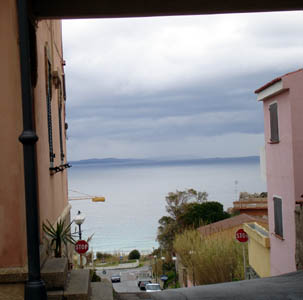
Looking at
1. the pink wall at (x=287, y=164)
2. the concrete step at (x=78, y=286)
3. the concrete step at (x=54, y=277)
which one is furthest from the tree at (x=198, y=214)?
the concrete step at (x=54, y=277)

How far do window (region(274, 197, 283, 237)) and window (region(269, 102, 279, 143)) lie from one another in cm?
189

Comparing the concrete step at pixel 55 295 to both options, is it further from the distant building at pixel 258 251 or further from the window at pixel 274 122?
the distant building at pixel 258 251

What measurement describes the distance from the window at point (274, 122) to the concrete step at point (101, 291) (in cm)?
1020

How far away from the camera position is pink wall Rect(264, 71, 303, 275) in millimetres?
15398

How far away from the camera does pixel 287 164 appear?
16047 mm

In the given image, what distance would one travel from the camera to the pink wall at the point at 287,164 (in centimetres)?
1540

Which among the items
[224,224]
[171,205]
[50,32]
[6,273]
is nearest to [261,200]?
[171,205]

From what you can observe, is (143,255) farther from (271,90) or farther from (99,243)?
(271,90)

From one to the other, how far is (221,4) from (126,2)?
1442mm

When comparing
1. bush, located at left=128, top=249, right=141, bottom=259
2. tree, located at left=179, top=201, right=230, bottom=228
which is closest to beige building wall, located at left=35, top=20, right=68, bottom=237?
tree, located at left=179, top=201, right=230, bottom=228

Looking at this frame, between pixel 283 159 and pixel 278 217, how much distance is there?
201 centimetres

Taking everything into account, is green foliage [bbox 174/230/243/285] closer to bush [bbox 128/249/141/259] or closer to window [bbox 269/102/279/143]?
window [bbox 269/102/279/143]

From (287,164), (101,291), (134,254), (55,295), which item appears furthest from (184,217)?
(55,295)

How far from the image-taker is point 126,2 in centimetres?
836
